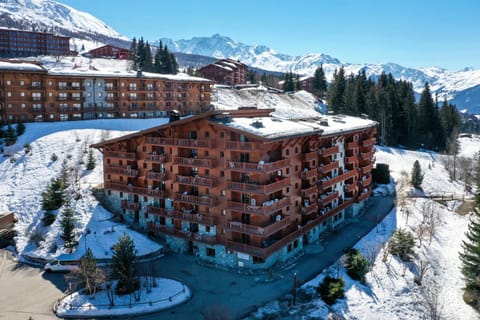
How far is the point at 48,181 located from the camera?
5359 cm

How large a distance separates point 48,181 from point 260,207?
31673mm

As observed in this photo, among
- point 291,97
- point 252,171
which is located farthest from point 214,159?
point 291,97

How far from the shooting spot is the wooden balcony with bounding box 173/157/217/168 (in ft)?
132

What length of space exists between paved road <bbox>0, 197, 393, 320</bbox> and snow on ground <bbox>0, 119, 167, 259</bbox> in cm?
345

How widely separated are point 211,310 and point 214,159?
14.5m

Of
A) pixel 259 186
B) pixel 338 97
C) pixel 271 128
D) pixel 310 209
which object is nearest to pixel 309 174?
pixel 310 209

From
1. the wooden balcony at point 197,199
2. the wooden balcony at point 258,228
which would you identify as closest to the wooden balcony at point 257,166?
the wooden balcony at point 197,199

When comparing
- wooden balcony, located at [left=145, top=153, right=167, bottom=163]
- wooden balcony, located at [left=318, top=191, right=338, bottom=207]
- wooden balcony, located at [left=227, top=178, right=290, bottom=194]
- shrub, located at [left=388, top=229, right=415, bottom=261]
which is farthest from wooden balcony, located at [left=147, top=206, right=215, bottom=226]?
shrub, located at [left=388, top=229, right=415, bottom=261]

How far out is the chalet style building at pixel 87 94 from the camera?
225 feet

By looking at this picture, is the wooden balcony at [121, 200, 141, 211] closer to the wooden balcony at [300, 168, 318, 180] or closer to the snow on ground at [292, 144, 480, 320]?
the wooden balcony at [300, 168, 318, 180]

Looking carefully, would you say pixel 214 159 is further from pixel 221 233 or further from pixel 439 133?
pixel 439 133

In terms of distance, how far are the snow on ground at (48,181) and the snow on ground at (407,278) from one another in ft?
66.8

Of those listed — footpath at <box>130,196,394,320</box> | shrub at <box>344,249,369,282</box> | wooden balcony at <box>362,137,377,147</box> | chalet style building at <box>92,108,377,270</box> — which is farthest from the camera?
wooden balcony at <box>362,137,377,147</box>

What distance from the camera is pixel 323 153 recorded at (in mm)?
47031
